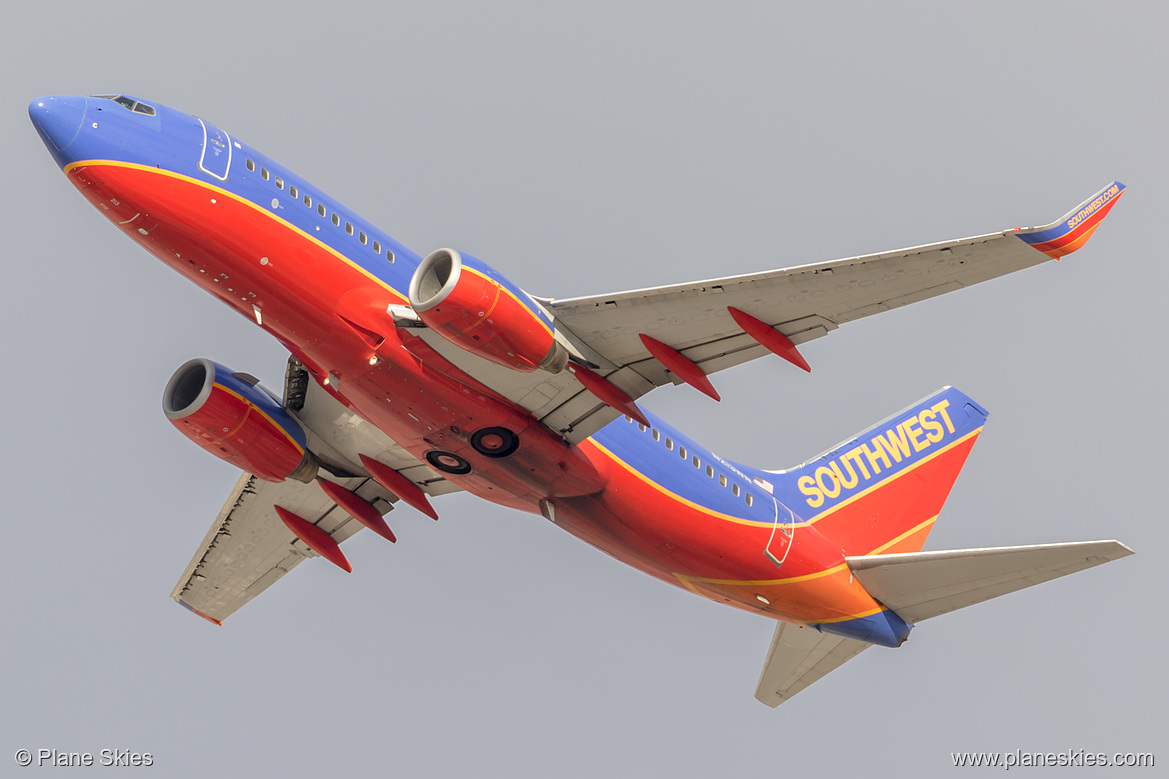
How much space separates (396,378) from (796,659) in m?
13.5

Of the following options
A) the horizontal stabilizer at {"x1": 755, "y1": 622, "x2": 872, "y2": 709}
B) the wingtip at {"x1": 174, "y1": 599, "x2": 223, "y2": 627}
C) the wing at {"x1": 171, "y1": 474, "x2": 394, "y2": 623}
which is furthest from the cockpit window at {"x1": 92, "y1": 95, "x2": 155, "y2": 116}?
the horizontal stabilizer at {"x1": 755, "y1": 622, "x2": 872, "y2": 709}

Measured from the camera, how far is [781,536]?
3166 centimetres

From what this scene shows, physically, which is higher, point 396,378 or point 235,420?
point 396,378

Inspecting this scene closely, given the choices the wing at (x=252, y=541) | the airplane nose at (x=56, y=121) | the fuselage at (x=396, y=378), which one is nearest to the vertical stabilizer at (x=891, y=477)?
the fuselage at (x=396, y=378)

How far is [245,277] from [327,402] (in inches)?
231

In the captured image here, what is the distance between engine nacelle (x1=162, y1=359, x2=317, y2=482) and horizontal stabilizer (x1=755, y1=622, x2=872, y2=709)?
42.1 ft

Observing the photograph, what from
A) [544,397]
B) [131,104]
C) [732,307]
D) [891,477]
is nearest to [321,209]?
[131,104]

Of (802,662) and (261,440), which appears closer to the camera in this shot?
(261,440)

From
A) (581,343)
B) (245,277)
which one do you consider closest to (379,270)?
(245,277)

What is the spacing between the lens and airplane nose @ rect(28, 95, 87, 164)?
25047mm

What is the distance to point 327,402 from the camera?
31.8m

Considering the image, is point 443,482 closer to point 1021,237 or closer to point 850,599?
point 850,599

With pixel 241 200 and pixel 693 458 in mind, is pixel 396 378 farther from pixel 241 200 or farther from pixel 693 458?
pixel 693 458

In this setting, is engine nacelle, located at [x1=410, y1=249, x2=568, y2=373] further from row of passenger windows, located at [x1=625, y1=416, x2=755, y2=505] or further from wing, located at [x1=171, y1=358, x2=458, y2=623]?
wing, located at [x1=171, y1=358, x2=458, y2=623]
